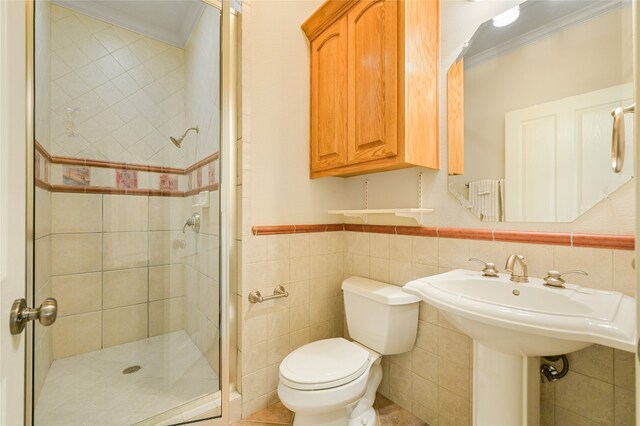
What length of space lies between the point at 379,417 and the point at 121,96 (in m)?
2.40

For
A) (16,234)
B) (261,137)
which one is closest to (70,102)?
(261,137)

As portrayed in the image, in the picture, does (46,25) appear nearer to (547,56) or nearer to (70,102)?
(70,102)

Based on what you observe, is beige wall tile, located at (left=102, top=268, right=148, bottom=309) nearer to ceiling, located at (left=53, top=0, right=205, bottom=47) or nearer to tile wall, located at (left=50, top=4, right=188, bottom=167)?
tile wall, located at (left=50, top=4, right=188, bottom=167)

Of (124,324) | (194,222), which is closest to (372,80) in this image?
(194,222)

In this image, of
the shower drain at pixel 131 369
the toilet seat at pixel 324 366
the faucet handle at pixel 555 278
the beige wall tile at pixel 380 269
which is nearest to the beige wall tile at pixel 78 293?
the shower drain at pixel 131 369

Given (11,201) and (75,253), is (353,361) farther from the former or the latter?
(75,253)

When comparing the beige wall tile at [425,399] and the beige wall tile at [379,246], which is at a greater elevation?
the beige wall tile at [379,246]

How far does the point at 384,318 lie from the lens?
1414 millimetres

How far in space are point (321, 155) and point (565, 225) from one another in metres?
1.23

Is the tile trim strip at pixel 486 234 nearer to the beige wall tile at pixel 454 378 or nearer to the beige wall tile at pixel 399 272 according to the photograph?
the beige wall tile at pixel 399 272

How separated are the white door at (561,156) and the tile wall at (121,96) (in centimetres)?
178

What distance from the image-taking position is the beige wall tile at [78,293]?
1515mm

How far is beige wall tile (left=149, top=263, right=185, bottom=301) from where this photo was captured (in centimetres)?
176

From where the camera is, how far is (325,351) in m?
1.44
